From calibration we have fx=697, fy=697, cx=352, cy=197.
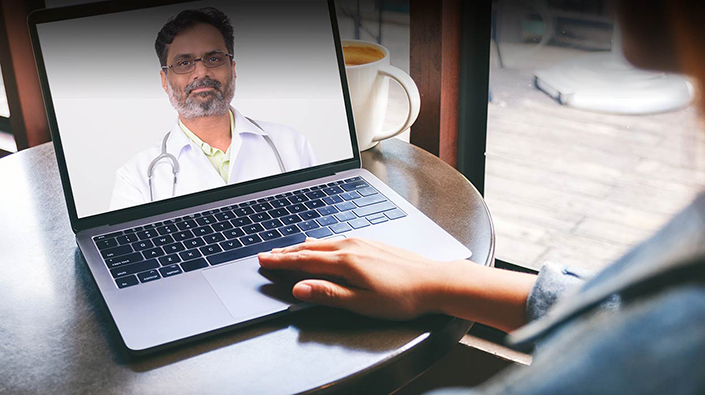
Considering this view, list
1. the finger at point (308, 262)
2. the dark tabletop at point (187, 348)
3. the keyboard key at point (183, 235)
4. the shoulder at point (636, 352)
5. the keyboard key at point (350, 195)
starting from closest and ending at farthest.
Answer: the shoulder at point (636, 352) → the dark tabletop at point (187, 348) → the finger at point (308, 262) → the keyboard key at point (183, 235) → the keyboard key at point (350, 195)

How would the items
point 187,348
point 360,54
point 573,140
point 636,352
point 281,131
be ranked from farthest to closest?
point 573,140 < point 360,54 < point 281,131 < point 187,348 < point 636,352

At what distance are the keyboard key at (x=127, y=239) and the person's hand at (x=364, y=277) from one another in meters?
0.18

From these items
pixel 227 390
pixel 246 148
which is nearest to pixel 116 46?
pixel 246 148

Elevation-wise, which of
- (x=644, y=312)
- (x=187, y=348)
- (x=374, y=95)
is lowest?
(x=187, y=348)

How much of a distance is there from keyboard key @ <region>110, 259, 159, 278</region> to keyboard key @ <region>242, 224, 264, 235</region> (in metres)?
0.12

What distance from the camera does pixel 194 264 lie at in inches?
31.9

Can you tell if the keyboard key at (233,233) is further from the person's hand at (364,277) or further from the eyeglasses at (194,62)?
the eyeglasses at (194,62)

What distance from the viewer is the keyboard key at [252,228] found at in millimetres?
880

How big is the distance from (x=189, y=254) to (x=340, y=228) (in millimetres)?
191

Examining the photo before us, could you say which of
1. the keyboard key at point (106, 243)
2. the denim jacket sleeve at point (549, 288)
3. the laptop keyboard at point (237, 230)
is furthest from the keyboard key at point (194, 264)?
the denim jacket sleeve at point (549, 288)

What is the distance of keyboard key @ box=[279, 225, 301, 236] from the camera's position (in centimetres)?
88

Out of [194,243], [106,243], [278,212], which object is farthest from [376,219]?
[106,243]

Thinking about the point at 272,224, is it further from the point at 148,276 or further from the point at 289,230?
the point at 148,276

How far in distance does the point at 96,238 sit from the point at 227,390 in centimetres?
33
